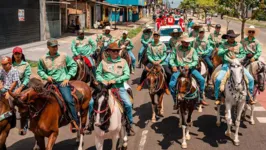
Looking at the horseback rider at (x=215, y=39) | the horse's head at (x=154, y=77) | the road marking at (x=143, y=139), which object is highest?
the horseback rider at (x=215, y=39)

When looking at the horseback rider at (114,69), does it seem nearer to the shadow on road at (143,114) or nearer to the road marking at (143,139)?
the road marking at (143,139)

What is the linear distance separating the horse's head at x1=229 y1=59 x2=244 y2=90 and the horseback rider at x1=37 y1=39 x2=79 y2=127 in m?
4.05

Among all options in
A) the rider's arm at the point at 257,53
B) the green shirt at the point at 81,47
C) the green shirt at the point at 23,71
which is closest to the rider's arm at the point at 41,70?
the green shirt at the point at 23,71

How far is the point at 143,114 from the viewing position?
10.8 m

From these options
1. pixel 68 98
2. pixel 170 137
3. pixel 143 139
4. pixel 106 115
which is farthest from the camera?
pixel 170 137

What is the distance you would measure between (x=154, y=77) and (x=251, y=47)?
3.49 metres

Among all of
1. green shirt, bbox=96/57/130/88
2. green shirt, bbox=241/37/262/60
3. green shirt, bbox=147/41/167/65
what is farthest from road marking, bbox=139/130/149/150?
green shirt, bbox=241/37/262/60

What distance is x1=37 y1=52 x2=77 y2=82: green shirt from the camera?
7.23m

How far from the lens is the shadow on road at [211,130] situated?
8.59 metres

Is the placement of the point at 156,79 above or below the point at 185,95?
above

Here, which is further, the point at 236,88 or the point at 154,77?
the point at 154,77

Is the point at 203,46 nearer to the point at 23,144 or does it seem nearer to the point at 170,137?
the point at 170,137

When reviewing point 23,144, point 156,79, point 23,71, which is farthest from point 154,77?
point 23,144

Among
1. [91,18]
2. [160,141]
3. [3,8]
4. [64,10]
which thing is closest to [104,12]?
[91,18]
